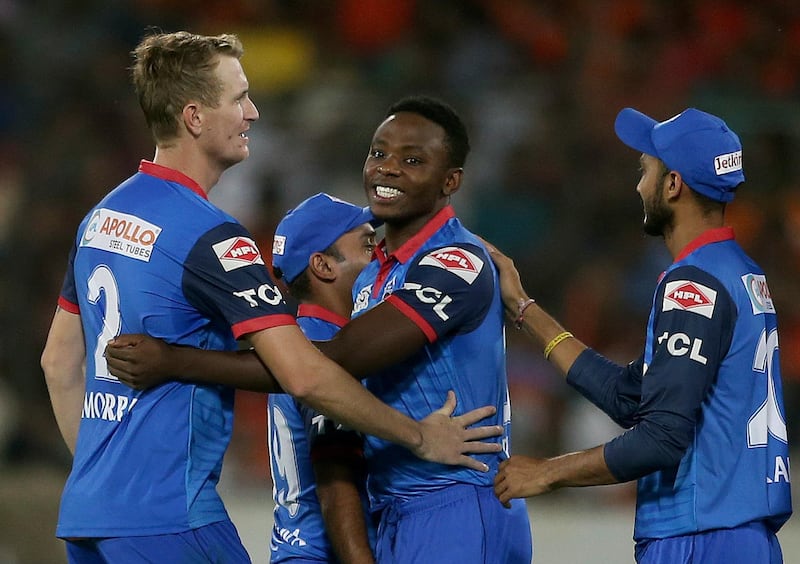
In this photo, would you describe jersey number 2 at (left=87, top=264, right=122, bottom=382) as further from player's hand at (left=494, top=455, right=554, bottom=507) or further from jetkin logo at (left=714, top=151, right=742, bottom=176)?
jetkin logo at (left=714, top=151, right=742, bottom=176)

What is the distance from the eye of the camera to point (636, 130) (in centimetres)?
396

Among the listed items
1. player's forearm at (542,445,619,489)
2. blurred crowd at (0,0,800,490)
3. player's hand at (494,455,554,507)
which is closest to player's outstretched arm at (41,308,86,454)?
player's hand at (494,455,554,507)

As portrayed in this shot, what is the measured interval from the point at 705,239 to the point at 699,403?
530 millimetres

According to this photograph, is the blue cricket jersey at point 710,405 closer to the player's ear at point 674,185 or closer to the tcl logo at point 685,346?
the tcl logo at point 685,346

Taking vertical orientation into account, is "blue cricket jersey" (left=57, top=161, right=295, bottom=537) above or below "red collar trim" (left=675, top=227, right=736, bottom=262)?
below

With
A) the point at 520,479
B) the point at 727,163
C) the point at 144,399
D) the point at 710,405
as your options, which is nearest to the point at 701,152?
the point at 727,163

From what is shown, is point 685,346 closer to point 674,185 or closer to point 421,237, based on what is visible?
point 674,185

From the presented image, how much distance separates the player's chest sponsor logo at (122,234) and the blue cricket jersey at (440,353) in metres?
0.75

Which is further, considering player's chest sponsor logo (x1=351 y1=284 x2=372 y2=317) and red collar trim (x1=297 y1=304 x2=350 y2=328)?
red collar trim (x1=297 y1=304 x2=350 y2=328)

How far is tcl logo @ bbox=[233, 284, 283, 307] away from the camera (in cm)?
348

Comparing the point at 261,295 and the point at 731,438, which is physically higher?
the point at 261,295

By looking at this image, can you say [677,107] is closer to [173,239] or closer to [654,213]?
[654,213]

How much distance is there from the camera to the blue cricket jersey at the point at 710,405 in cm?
350

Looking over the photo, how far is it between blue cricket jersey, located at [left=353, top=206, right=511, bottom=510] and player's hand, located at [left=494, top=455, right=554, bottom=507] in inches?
2.8
